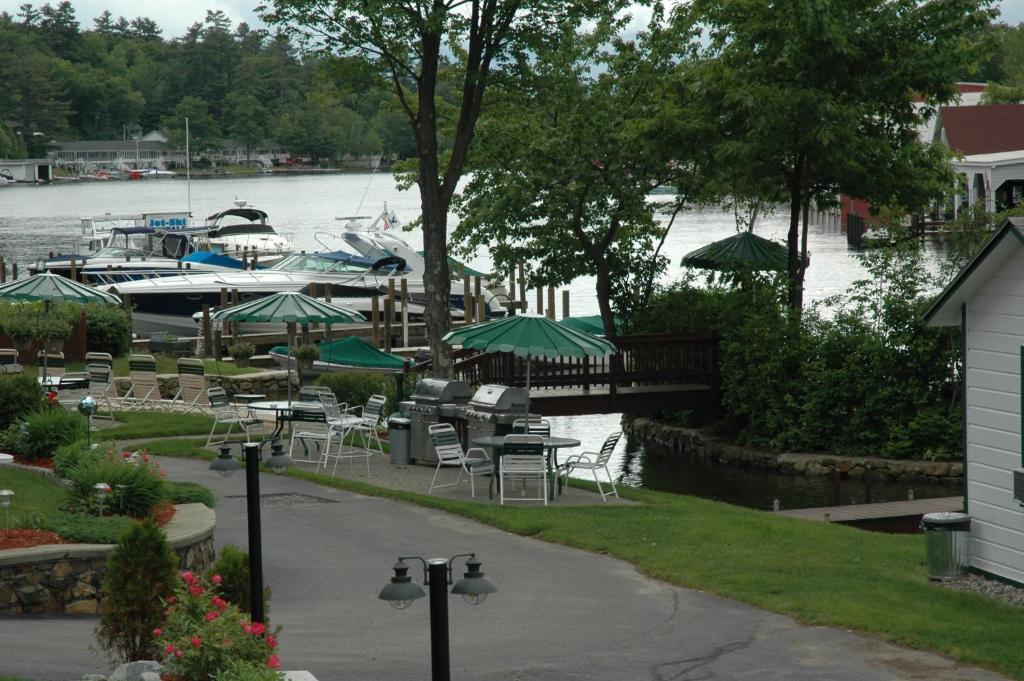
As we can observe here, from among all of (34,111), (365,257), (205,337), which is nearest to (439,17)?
(205,337)

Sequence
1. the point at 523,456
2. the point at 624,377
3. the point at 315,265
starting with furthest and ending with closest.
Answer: the point at 315,265 < the point at 624,377 < the point at 523,456

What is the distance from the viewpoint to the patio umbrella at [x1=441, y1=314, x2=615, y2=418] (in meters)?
20.3

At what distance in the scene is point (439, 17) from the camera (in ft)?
75.5

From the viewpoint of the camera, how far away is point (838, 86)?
95.2ft

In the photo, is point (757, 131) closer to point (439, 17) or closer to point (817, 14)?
point (817, 14)

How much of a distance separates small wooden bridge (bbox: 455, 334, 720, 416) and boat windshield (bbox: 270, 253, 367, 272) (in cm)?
2031

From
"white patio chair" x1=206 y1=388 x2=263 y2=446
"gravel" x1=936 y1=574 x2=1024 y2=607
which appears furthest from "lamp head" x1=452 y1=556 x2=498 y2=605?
"white patio chair" x1=206 y1=388 x2=263 y2=446

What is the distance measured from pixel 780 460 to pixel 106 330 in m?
15.2

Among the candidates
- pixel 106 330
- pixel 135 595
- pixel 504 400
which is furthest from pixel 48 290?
pixel 135 595

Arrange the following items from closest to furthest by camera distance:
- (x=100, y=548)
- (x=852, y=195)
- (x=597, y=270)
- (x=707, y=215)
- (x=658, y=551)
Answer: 1. (x=100, y=548)
2. (x=658, y=551)
3. (x=852, y=195)
4. (x=597, y=270)
5. (x=707, y=215)

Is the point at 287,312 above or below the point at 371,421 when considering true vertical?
above

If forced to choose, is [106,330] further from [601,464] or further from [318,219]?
[318,219]

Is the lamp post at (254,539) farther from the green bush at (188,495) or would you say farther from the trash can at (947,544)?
the trash can at (947,544)

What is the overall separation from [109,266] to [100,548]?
39.1 meters
